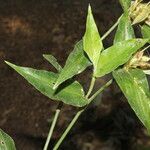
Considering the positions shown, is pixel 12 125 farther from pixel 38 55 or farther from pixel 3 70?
pixel 38 55

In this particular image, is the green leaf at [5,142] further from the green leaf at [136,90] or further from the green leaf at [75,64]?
the green leaf at [136,90]

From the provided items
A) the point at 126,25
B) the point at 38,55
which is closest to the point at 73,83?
the point at 126,25

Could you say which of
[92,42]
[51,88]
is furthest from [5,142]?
[92,42]

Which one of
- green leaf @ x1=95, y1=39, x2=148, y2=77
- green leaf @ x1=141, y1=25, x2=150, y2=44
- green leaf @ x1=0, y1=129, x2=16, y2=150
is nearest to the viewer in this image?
green leaf @ x1=95, y1=39, x2=148, y2=77

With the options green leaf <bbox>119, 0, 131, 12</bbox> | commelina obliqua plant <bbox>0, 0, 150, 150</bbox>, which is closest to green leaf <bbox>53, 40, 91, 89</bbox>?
commelina obliqua plant <bbox>0, 0, 150, 150</bbox>

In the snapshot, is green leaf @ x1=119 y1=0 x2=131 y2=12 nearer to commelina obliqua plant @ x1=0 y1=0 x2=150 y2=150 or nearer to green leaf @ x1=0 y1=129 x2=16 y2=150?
commelina obliqua plant @ x1=0 y1=0 x2=150 y2=150

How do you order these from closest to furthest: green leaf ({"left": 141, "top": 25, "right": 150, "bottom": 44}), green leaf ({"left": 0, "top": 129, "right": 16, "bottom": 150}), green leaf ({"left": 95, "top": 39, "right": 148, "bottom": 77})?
green leaf ({"left": 95, "top": 39, "right": 148, "bottom": 77}) → green leaf ({"left": 141, "top": 25, "right": 150, "bottom": 44}) → green leaf ({"left": 0, "top": 129, "right": 16, "bottom": 150})

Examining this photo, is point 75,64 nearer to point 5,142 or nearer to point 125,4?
point 125,4

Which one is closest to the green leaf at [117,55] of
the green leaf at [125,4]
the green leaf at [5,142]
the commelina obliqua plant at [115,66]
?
the commelina obliqua plant at [115,66]

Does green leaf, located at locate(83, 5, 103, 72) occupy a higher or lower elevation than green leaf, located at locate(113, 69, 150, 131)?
higher
